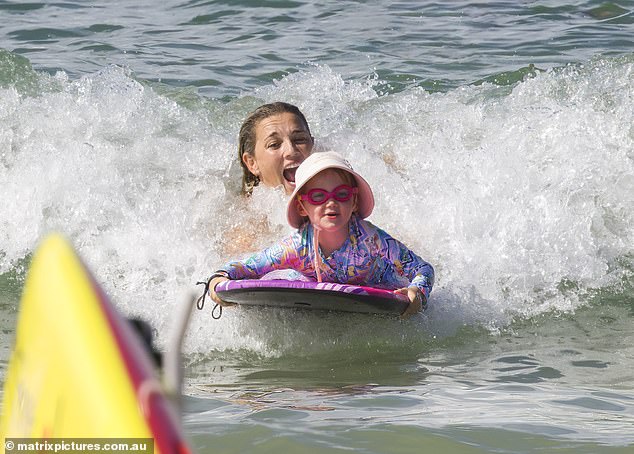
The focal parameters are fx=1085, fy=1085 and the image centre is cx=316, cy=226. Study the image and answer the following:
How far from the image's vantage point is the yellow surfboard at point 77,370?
164cm

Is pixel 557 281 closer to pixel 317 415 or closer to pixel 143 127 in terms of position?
pixel 317 415

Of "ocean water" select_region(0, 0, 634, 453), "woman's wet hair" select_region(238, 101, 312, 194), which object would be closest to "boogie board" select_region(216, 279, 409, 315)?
"ocean water" select_region(0, 0, 634, 453)

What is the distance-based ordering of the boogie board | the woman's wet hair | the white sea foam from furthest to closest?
the woman's wet hair → the white sea foam → the boogie board

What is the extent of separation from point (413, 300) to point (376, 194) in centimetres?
251

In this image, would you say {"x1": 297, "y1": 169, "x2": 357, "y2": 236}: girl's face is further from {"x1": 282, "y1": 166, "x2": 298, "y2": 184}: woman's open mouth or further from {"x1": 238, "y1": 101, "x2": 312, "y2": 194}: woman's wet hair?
{"x1": 238, "y1": 101, "x2": 312, "y2": 194}: woman's wet hair

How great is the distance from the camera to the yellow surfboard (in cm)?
164

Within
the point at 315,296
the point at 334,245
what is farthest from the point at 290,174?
the point at 315,296

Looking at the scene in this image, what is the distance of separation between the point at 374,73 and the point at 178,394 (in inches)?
366

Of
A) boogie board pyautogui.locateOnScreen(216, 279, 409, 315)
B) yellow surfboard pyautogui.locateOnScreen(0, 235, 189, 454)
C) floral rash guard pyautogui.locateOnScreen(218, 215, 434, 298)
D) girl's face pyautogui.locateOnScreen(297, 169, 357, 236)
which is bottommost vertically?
yellow surfboard pyautogui.locateOnScreen(0, 235, 189, 454)

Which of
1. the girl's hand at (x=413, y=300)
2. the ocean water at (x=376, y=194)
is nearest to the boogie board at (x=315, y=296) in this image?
the girl's hand at (x=413, y=300)

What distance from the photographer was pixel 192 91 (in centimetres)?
1034

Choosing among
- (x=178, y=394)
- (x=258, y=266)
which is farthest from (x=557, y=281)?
(x=178, y=394)

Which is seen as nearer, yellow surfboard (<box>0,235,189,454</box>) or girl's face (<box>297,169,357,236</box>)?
yellow surfboard (<box>0,235,189,454</box>)

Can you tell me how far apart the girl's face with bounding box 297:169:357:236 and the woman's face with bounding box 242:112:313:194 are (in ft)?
4.27
